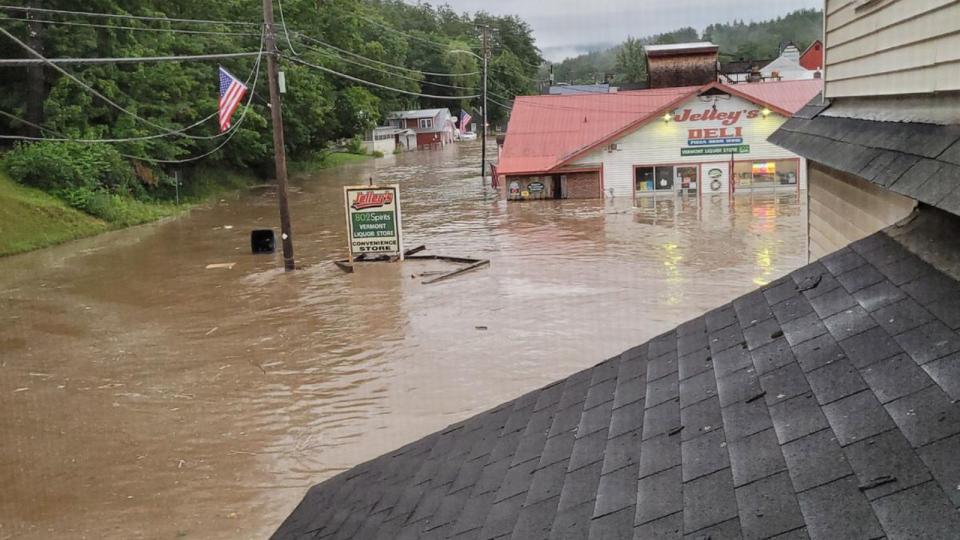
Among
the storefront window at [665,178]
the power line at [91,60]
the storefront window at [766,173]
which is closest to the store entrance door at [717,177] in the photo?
the storefront window at [766,173]

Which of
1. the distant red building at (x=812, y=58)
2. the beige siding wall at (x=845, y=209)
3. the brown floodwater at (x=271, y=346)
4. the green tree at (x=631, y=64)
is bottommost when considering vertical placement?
the brown floodwater at (x=271, y=346)

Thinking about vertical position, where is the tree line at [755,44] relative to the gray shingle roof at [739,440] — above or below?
above

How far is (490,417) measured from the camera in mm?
5184

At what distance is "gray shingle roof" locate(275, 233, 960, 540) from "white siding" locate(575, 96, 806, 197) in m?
38.2

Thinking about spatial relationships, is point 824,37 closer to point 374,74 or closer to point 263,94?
point 263,94

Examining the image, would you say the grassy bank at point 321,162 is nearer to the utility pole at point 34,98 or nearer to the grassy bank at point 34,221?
the utility pole at point 34,98

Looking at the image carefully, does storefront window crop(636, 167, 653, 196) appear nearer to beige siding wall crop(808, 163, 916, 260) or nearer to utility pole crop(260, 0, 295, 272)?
utility pole crop(260, 0, 295, 272)

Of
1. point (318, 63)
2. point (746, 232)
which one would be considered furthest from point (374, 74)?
point (746, 232)

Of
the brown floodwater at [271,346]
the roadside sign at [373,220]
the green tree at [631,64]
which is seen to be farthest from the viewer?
the green tree at [631,64]

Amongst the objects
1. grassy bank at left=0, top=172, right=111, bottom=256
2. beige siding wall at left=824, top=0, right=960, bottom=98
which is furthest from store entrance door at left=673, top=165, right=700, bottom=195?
beige siding wall at left=824, top=0, right=960, bottom=98

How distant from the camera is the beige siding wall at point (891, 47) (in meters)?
4.61

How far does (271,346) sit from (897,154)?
13.5m

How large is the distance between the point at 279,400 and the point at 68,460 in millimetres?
3221

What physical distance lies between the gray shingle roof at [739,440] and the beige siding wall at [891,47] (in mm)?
1097
